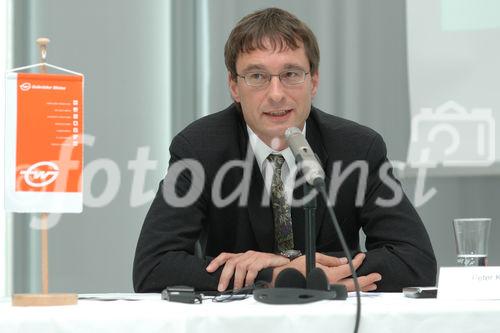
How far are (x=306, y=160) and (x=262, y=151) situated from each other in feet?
2.86

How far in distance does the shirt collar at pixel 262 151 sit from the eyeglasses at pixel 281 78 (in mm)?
162

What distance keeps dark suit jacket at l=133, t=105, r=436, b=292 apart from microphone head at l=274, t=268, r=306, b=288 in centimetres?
57

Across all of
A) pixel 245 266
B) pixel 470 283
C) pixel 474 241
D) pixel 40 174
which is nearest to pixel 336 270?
pixel 245 266

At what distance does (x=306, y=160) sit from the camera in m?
1.19

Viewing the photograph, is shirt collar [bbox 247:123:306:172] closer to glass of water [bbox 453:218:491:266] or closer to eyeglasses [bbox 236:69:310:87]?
eyeglasses [bbox 236:69:310:87]

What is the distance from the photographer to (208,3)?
323 cm

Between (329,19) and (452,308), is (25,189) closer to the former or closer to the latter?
(452,308)

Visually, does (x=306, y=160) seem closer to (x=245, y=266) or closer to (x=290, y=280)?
(x=290, y=280)

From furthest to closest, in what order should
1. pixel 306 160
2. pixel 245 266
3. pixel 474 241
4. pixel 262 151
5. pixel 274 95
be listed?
pixel 262 151
pixel 274 95
pixel 245 266
pixel 474 241
pixel 306 160

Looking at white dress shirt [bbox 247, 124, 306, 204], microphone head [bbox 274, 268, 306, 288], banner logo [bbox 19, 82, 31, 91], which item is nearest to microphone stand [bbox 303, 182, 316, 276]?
microphone head [bbox 274, 268, 306, 288]

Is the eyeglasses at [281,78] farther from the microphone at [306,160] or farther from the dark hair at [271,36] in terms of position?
the microphone at [306,160]

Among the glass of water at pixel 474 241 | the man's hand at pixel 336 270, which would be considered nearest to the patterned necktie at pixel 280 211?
the man's hand at pixel 336 270

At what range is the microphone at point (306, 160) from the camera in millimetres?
1161

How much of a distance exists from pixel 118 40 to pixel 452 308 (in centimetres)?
250
